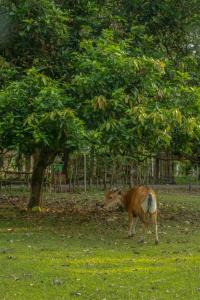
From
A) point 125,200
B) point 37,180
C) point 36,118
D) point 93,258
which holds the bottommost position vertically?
point 93,258

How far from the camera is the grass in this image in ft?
27.9

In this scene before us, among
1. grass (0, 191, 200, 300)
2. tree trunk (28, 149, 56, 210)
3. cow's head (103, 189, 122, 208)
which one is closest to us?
grass (0, 191, 200, 300)

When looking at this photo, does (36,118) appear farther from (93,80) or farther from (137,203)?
(137,203)

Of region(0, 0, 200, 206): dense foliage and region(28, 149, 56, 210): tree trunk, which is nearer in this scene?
region(0, 0, 200, 206): dense foliage

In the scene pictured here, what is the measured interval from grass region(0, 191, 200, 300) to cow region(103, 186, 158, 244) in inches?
15.1

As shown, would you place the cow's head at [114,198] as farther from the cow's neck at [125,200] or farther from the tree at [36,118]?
the tree at [36,118]

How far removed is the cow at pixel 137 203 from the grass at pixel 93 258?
38cm

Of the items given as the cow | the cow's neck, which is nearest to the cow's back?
the cow

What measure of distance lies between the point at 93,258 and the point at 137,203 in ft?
10.9

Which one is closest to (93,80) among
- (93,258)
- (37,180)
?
(93,258)

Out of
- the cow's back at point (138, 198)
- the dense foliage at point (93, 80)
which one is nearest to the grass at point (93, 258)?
the cow's back at point (138, 198)

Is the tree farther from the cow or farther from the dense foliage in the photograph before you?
the cow

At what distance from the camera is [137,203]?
14.0m

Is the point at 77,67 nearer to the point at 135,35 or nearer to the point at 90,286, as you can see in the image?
the point at 135,35
